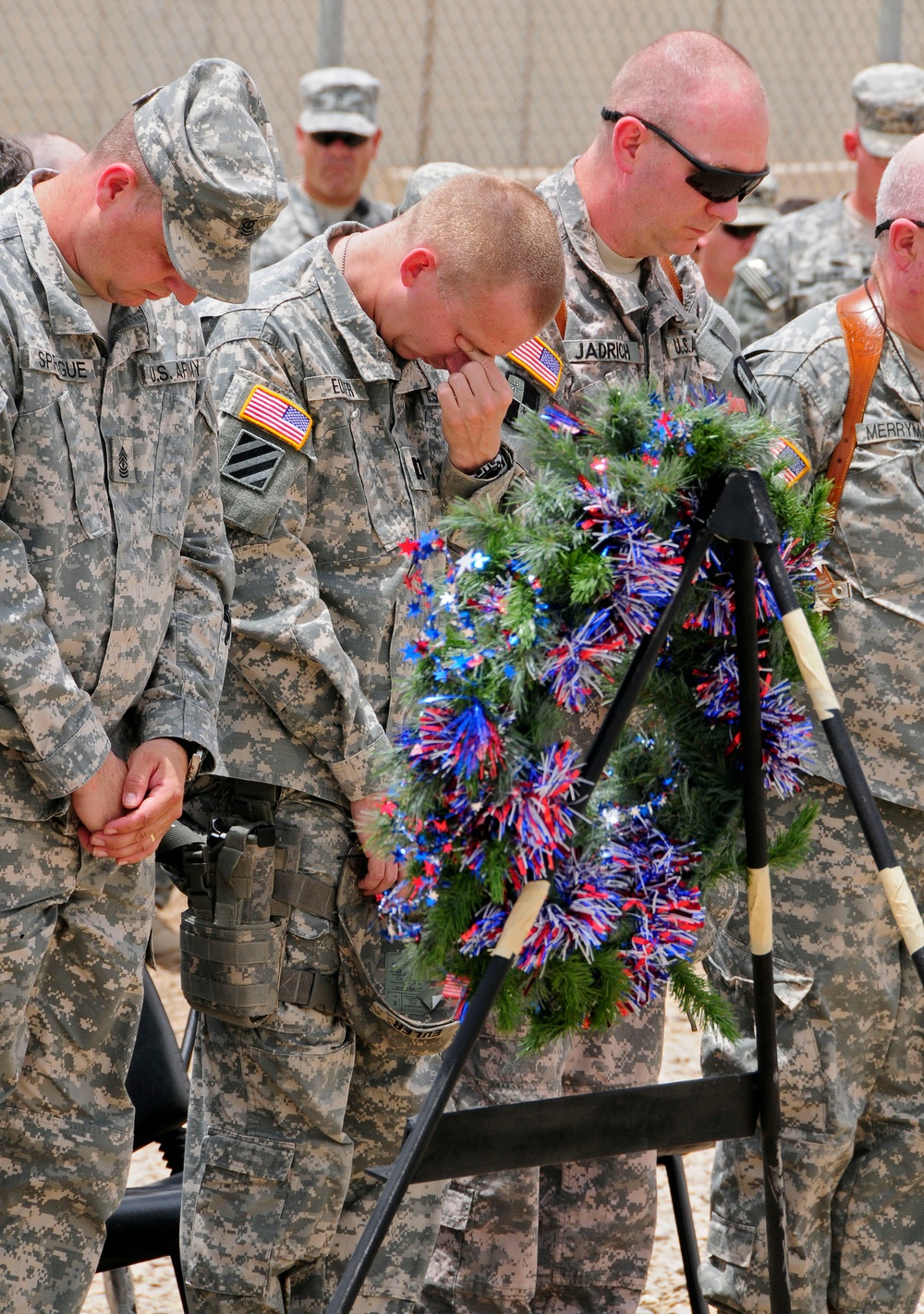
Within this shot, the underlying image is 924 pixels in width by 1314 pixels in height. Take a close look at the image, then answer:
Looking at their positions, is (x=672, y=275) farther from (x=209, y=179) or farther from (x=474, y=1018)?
(x=474, y=1018)

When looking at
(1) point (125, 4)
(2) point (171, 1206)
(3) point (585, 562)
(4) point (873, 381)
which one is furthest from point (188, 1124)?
(1) point (125, 4)

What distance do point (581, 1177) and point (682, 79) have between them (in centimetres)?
195

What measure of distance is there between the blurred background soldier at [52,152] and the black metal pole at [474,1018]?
90.8 inches

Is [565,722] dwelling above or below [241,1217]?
above

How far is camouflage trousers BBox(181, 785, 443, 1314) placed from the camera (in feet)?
8.20

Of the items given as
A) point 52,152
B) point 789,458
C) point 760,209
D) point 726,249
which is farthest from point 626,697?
point 760,209

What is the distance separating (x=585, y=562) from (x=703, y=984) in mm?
576

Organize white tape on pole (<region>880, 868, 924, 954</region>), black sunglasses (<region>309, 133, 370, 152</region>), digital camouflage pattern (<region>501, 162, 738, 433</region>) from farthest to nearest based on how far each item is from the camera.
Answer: black sunglasses (<region>309, 133, 370, 152</region>) < digital camouflage pattern (<region>501, 162, 738, 433</region>) < white tape on pole (<region>880, 868, 924, 954</region>)

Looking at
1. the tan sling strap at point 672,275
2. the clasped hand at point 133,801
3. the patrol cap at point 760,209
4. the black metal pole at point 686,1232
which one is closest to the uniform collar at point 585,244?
the tan sling strap at point 672,275

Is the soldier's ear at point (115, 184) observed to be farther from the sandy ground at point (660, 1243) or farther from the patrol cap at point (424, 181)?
the sandy ground at point (660, 1243)

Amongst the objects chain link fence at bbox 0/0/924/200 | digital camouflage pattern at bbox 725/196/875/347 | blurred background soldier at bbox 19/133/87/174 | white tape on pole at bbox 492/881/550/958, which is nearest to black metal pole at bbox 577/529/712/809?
white tape on pole at bbox 492/881/550/958

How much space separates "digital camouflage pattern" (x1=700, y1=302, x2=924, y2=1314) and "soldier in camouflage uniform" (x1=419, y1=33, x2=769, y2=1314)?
193 mm

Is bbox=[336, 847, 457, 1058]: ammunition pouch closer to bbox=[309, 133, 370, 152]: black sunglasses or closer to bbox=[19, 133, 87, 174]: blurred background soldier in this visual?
bbox=[19, 133, 87, 174]: blurred background soldier

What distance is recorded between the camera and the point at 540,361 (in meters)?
2.82
